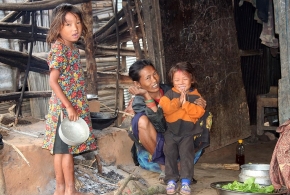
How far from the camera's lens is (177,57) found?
4891mm

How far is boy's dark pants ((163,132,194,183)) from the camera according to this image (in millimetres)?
3904

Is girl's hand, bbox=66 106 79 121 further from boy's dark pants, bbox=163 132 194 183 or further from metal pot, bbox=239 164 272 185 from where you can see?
metal pot, bbox=239 164 272 185

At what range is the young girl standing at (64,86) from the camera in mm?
3443

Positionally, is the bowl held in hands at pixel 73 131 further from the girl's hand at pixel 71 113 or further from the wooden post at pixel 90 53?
the wooden post at pixel 90 53

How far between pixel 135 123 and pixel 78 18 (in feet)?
3.82

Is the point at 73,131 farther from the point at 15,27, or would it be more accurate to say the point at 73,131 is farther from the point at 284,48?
the point at 15,27

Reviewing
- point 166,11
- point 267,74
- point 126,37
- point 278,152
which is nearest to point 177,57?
point 166,11

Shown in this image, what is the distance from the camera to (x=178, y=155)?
4.07 m

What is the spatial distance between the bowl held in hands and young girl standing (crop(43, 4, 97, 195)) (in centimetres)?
5

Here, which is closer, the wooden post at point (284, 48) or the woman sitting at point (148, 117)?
the wooden post at point (284, 48)

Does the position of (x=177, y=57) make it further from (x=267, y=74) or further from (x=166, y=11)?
(x=267, y=74)

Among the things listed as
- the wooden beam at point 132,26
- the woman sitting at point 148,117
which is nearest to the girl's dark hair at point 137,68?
the woman sitting at point 148,117

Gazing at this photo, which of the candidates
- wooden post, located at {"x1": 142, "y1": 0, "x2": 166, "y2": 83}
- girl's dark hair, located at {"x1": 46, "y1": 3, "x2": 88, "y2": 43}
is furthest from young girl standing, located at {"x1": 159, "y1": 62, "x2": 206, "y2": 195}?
girl's dark hair, located at {"x1": 46, "y1": 3, "x2": 88, "y2": 43}

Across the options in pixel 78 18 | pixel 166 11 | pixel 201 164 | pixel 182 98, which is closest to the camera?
pixel 78 18
